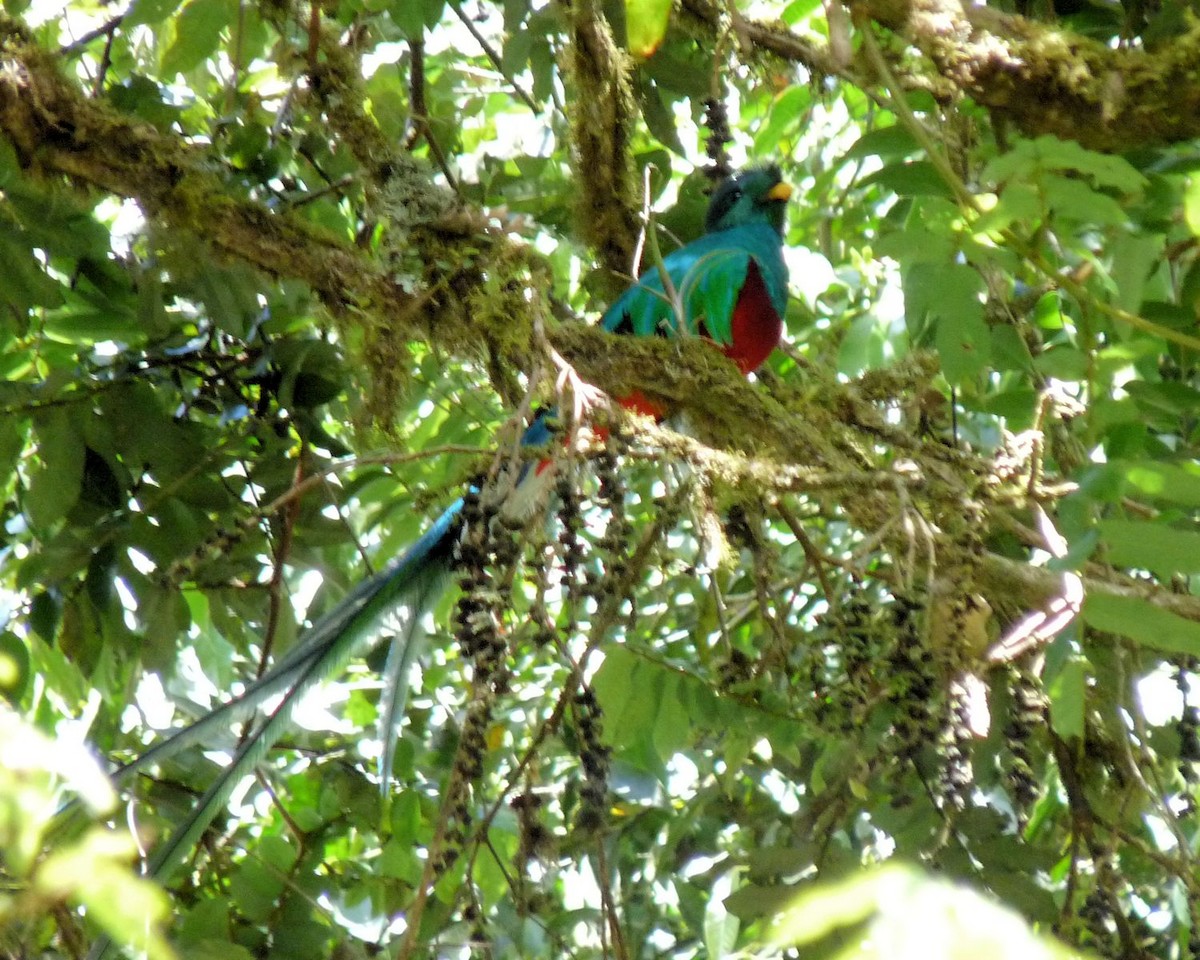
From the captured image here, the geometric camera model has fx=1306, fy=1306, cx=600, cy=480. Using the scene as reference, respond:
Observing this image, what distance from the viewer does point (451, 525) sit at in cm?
147

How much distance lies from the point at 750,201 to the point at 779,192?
0.07 metres

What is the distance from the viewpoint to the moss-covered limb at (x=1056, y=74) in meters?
1.66

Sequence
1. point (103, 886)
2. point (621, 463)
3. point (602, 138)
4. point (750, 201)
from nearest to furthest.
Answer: point (103, 886)
point (621, 463)
point (602, 138)
point (750, 201)

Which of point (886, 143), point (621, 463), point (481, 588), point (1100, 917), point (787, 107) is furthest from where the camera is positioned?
point (787, 107)

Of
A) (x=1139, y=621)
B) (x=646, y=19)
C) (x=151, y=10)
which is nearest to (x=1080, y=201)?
(x=1139, y=621)

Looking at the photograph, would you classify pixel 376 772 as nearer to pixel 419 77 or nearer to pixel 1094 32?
pixel 419 77

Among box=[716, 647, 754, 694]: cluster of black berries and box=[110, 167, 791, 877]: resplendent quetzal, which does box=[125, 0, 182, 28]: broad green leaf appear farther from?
box=[716, 647, 754, 694]: cluster of black berries

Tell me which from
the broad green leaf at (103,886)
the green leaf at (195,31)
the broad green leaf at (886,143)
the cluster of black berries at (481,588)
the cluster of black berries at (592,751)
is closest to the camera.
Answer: the broad green leaf at (103,886)

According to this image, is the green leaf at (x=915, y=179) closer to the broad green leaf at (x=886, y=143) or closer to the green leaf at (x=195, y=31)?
the broad green leaf at (x=886, y=143)

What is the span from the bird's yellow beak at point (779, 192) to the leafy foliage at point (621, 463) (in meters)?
0.32

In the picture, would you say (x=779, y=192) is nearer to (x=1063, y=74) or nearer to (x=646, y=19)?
(x=646, y=19)

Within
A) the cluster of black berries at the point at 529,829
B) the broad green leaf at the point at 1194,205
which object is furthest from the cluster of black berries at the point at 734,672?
the broad green leaf at the point at 1194,205

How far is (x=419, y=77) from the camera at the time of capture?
2539 millimetres

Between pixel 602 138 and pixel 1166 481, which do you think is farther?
pixel 602 138
